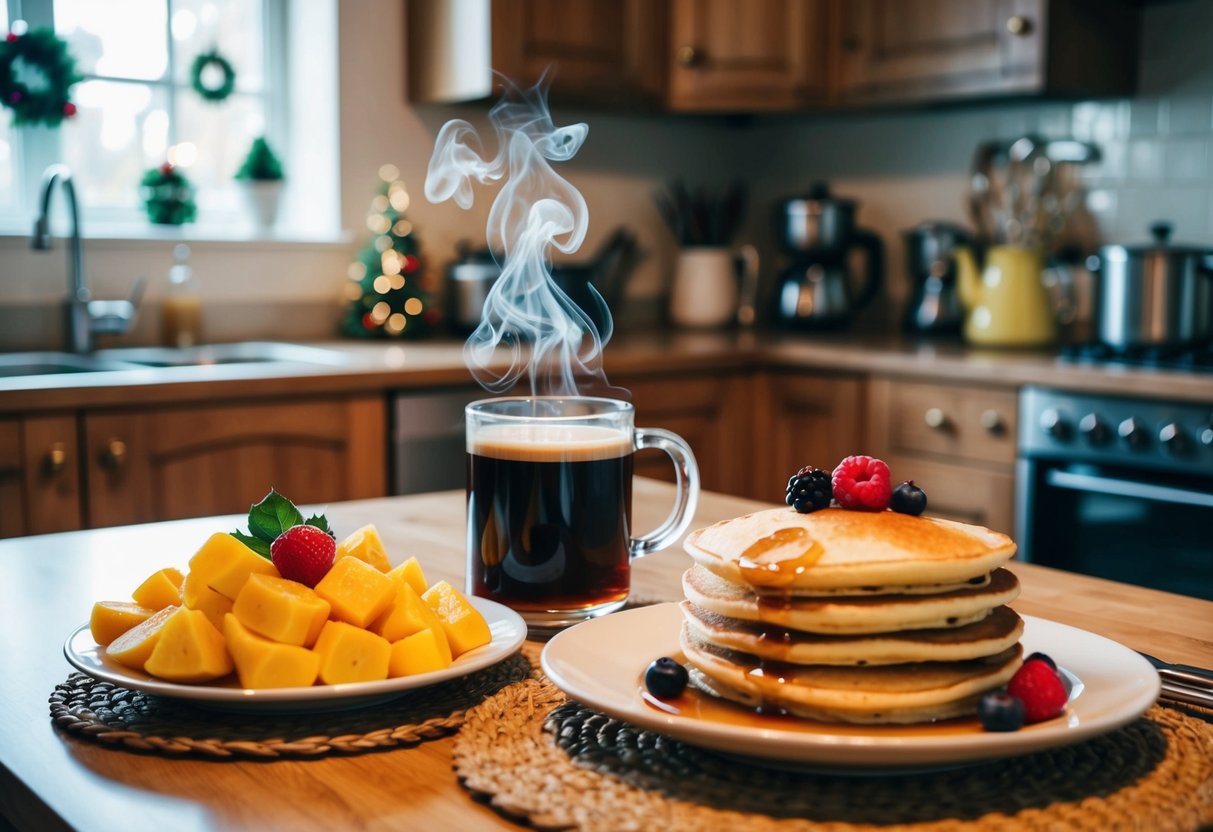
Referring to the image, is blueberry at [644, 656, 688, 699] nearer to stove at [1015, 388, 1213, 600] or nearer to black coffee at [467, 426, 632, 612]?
black coffee at [467, 426, 632, 612]

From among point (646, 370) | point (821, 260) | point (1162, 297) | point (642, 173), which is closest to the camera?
point (1162, 297)

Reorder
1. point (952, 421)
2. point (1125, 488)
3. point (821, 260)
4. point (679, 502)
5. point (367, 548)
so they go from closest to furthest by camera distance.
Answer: point (367, 548), point (679, 502), point (1125, 488), point (952, 421), point (821, 260)

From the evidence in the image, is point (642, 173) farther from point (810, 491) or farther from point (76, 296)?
point (810, 491)

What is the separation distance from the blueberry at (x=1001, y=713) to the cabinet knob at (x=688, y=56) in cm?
295

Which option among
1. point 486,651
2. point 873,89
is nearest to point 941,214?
point 873,89

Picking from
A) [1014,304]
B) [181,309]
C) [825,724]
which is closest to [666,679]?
[825,724]

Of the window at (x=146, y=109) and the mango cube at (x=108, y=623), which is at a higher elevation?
the window at (x=146, y=109)

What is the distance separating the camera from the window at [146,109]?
296 centimetres

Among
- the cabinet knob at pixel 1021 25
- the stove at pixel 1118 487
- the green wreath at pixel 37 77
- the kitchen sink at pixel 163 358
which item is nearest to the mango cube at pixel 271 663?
the kitchen sink at pixel 163 358

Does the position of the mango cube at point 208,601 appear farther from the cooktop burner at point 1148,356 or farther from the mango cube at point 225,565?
the cooktop burner at point 1148,356

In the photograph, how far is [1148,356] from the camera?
2549 millimetres

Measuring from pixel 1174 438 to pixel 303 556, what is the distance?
201 cm

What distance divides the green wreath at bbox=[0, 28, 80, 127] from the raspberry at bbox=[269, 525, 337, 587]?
243cm

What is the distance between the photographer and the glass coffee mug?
95cm
